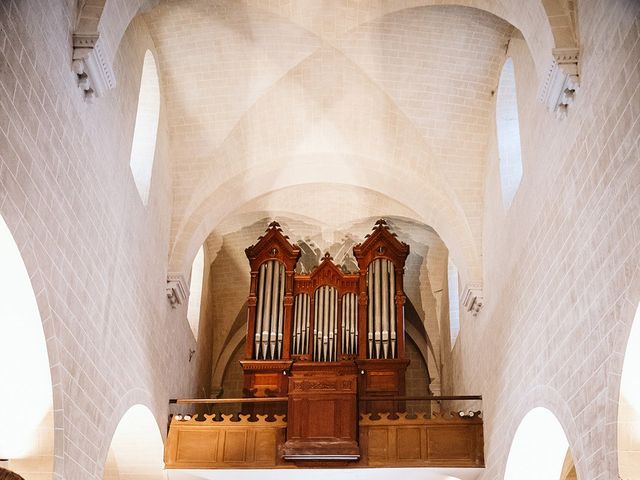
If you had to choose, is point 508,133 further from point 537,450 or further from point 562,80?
point 537,450

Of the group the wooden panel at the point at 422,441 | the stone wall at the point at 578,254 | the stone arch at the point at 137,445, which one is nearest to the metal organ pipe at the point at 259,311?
the stone arch at the point at 137,445

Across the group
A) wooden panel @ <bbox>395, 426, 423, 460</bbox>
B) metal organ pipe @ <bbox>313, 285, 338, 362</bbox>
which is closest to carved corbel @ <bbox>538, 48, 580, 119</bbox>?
wooden panel @ <bbox>395, 426, 423, 460</bbox>

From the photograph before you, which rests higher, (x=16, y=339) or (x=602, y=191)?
(x=602, y=191)

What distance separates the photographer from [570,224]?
316 inches

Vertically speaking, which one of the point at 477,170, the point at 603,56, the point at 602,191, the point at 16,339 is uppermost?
the point at 477,170

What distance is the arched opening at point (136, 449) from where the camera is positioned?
11.5m

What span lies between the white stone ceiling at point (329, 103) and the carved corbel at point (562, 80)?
3.39 metres

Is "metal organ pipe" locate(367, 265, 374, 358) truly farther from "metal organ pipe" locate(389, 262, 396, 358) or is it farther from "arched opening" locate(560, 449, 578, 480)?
"arched opening" locate(560, 449, 578, 480)

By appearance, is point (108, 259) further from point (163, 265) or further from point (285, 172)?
point (285, 172)

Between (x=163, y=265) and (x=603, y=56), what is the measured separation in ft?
24.0

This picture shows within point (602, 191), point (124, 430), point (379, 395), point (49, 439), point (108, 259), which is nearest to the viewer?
point (602, 191)

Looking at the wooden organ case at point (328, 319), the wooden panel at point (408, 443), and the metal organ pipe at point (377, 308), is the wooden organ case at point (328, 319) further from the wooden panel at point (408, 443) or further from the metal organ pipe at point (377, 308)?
the wooden panel at point (408, 443)

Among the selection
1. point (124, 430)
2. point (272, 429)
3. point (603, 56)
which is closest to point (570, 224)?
point (603, 56)

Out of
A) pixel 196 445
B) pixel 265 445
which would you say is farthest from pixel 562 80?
pixel 196 445
